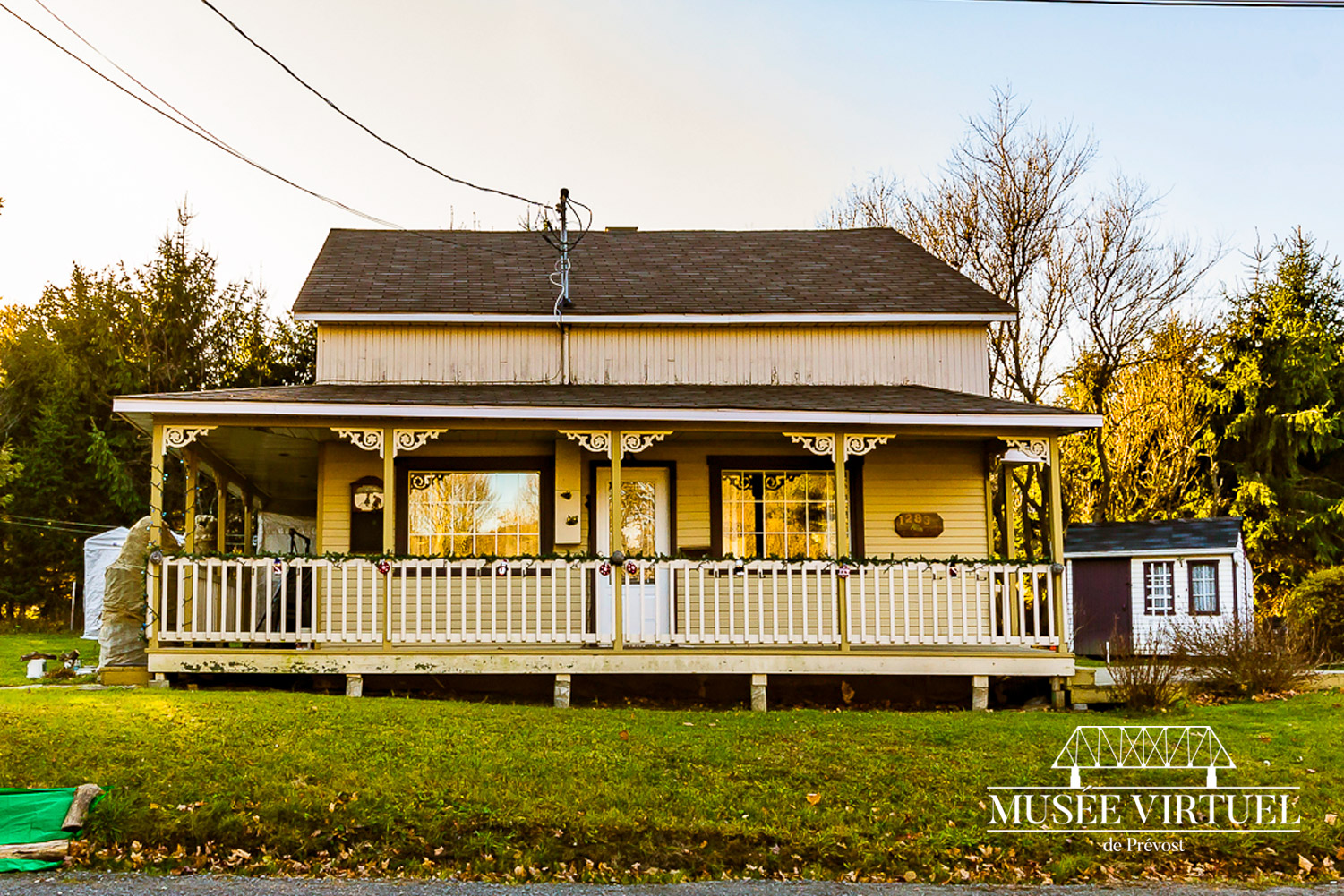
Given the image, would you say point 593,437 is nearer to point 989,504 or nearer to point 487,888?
point 989,504

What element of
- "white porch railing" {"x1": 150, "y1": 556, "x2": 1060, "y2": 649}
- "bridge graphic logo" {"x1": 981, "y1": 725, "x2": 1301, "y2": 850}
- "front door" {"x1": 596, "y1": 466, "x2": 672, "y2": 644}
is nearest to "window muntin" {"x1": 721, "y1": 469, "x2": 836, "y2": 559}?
"white porch railing" {"x1": 150, "y1": 556, "x2": 1060, "y2": 649}

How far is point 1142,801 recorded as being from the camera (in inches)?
328

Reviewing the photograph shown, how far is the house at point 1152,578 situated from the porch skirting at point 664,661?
1187cm

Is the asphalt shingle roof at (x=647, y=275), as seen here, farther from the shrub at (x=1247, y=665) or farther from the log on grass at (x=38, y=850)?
the log on grass at (x=38, y=850)

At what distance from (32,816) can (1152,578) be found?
72.6 feet

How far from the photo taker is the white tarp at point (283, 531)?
63.3 feet

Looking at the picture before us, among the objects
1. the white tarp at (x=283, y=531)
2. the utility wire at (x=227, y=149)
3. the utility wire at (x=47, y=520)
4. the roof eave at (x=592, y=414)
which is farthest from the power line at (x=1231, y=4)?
the utility wire at (x=47, y=520)

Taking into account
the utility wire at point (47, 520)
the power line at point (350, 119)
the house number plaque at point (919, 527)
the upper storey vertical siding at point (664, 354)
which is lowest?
the house number plaque at point (919, 527)

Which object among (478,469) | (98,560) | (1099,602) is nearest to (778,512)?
(478,469)

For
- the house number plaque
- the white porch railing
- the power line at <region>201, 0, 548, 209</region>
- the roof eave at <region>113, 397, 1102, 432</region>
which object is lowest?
the white porch railing

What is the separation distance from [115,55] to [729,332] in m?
7.97

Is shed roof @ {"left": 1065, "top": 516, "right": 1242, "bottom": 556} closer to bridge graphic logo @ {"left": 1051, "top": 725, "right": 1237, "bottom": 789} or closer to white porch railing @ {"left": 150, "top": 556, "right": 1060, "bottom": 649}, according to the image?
white porch railing @ {"left": 150, "top": 556, "right": 1060, "bottom": 649}

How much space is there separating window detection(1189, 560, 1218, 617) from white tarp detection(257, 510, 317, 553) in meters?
17.4

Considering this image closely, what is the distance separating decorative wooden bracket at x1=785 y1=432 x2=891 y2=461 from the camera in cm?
1277
